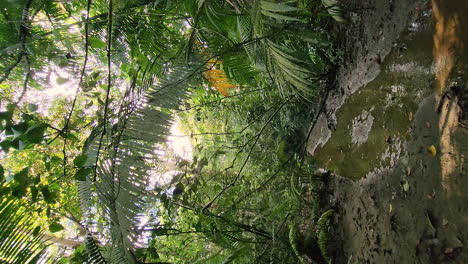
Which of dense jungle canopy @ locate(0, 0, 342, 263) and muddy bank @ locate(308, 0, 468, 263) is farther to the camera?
muddy bank @ locate(308, 0, 468, 263)

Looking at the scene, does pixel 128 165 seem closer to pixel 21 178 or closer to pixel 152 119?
pixel 152 119

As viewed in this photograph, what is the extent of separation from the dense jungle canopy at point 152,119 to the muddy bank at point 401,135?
21cm

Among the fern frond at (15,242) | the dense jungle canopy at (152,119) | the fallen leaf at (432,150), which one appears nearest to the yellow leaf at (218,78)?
the dense jungle canopy at (152,119)

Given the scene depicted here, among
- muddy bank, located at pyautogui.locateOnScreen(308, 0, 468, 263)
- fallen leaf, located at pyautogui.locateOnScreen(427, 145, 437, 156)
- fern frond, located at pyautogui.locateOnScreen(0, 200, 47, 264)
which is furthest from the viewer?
fallen leaf, located at pyautogui.locateOnScreen(427, 145, 437, 156)

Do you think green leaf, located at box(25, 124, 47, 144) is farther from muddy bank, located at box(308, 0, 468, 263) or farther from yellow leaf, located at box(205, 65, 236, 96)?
muddy bank, located at box(308, 0, 468, 263)

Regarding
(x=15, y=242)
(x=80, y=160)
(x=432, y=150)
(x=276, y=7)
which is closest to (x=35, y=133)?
(x=80, y=160)

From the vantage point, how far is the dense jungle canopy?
121 cm

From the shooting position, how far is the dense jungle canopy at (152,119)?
121 centimetres

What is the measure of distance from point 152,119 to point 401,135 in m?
1.24

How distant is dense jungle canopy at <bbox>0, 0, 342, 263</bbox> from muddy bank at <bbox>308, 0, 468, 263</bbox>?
0.21 m

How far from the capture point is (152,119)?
1244mm

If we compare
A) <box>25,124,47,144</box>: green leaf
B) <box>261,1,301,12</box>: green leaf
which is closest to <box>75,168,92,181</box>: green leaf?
<box>25,124,47,144</box>: green leaf

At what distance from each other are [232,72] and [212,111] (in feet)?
4.90

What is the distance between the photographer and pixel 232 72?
219cm
